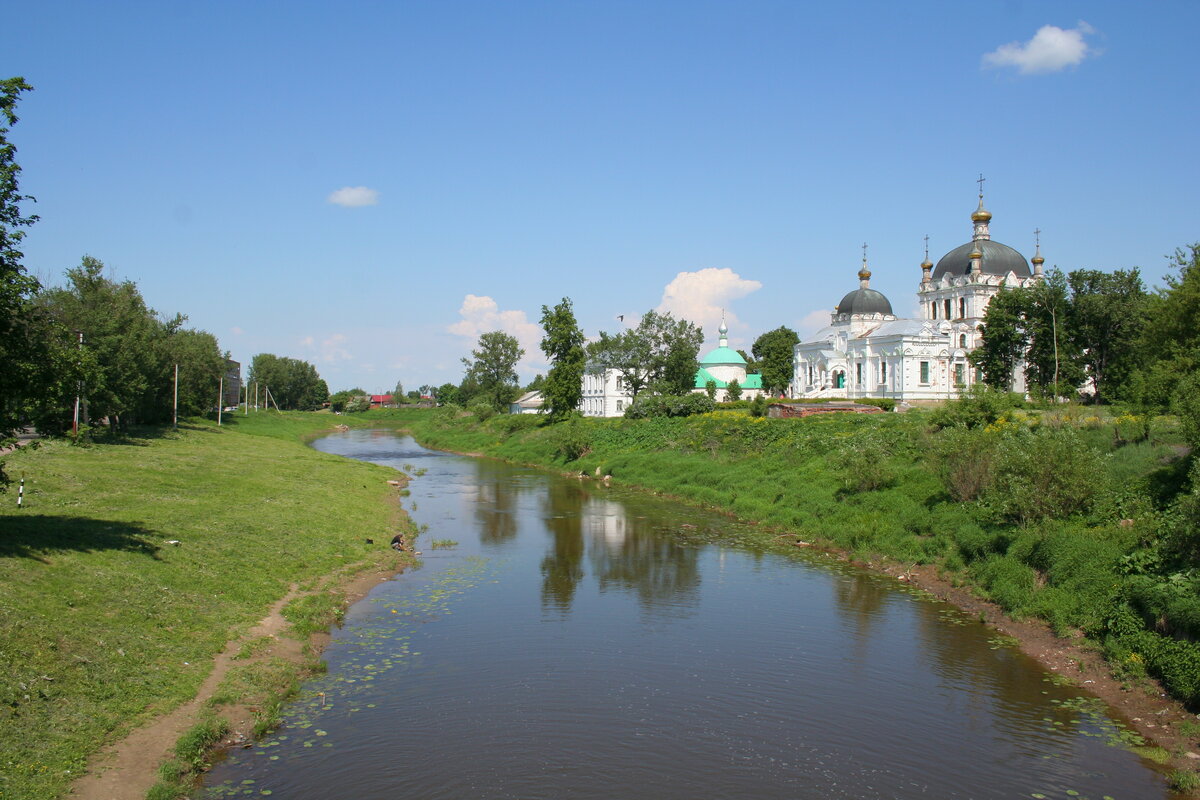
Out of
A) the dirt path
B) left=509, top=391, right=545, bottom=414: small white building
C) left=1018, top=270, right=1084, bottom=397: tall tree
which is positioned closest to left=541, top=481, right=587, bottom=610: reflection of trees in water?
the dirt path

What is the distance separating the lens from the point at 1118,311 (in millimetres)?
53188

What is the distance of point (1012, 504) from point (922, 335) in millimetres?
46126

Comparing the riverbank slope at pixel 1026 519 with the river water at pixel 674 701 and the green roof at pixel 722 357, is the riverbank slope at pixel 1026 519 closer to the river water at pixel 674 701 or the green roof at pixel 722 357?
the river water at pixel 674 701

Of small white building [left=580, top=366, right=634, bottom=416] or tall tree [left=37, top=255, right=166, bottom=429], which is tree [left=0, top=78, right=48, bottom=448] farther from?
small white building [left=580, top=366, right=634, bottom=416]

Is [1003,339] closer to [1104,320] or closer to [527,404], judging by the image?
[1104,320]

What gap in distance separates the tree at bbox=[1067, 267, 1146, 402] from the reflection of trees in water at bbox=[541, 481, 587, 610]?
35.1 meters

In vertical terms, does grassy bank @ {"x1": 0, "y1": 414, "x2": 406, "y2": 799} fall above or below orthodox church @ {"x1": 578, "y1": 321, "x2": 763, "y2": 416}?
below

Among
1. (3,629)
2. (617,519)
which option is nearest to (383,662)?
(3,629)

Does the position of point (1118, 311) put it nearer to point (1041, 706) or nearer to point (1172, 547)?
point (1172, 547)

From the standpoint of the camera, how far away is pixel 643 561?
26000mm

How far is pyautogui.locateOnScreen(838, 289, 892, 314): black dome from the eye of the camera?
77250mm

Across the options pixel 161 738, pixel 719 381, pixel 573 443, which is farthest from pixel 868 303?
pixel 161 738

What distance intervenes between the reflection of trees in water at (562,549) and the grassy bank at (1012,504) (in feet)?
16.8

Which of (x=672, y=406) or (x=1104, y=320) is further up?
(x=1104, y=320)
